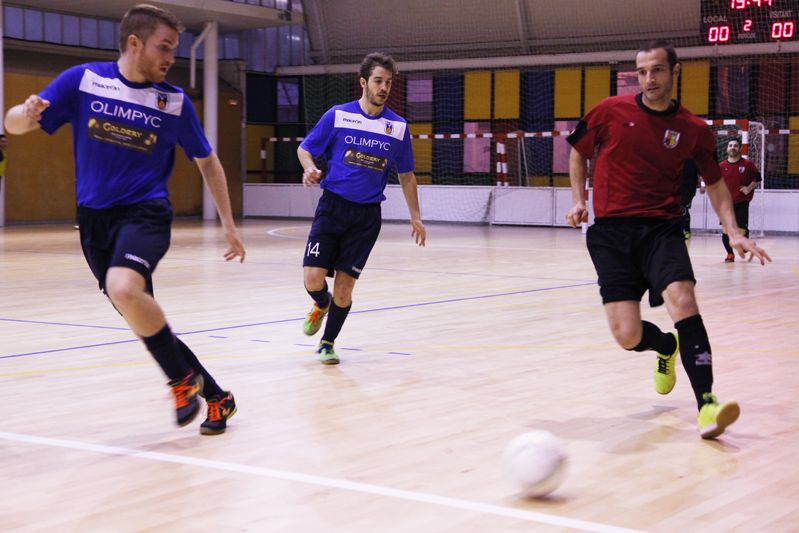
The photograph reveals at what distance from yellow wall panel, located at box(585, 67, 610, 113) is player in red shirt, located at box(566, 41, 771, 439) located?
21.4 m

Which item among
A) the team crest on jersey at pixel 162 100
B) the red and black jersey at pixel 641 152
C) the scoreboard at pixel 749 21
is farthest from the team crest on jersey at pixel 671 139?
the scoreboard at pixel 749 21

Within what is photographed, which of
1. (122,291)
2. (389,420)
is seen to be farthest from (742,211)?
(122,291)

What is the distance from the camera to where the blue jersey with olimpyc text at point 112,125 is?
4820mm

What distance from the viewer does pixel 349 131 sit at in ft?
24.1

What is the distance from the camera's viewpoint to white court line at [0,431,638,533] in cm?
369

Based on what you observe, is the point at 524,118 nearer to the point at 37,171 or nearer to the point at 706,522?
the point at 37,171

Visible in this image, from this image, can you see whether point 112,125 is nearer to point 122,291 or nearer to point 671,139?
point 122,291

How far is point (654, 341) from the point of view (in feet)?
18.6

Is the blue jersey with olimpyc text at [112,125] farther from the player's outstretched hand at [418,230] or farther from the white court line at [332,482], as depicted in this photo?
the player's outstretched hand at [418,230]

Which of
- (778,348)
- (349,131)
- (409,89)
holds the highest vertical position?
(409,89)

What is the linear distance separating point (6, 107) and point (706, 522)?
24.0 m

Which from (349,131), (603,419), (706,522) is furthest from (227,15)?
(706,522)

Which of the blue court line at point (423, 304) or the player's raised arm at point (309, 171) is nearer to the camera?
the player's raised arm at point (309, 171)

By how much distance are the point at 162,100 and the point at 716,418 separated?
2835mm
